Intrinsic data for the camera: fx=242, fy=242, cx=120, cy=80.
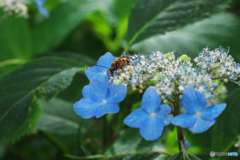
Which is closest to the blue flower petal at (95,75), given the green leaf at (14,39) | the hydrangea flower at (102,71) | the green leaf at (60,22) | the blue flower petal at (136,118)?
the hydrangea flower at (102,71)

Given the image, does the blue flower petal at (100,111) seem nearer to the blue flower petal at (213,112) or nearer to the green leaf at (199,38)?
the blue flower petal at (213,112)

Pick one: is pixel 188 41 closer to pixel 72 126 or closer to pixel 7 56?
pixel 72 126

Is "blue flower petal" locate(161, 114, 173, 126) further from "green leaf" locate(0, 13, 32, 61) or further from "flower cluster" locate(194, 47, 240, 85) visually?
"green leaf" locate(0, 13, 32, 61)

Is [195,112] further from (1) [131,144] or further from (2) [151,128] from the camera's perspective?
(1) [131,144]

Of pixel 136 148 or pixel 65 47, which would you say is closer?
pixel 136 148

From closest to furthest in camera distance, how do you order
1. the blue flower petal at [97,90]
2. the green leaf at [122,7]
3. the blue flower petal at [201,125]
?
the blue flower petal at [201,125] < the blue flower petal at [97,90] < the green leaf at [122,7]

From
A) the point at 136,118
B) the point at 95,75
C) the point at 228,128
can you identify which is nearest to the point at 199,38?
the point at 228,128

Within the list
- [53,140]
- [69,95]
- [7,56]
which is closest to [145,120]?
[53,140]
